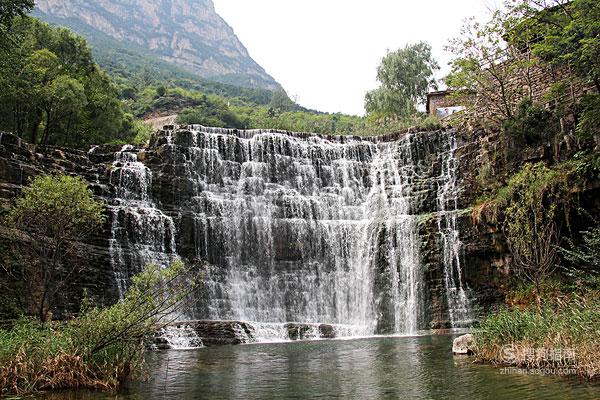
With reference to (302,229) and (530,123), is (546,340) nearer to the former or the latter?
(530,123)

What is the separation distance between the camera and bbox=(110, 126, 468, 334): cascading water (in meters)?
28.1

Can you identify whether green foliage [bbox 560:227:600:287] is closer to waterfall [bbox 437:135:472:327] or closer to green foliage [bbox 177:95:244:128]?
waterfall [bbox 437:135:472:327]

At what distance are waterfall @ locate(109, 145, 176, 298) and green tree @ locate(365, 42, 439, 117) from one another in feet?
95.8

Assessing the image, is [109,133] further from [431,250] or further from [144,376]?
[144,376]

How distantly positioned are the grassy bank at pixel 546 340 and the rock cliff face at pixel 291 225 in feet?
46.7

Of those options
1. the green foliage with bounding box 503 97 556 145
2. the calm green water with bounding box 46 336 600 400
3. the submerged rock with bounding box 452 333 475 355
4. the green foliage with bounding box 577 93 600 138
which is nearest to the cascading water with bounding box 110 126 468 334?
the green foliage with bounding box 503 97 556 145

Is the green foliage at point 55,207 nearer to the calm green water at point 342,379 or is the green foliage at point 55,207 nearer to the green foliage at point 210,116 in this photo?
the calm green water at point 342,379

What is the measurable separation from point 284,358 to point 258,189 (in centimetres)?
1759

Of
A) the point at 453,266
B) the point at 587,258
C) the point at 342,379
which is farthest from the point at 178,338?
the point at 587,258

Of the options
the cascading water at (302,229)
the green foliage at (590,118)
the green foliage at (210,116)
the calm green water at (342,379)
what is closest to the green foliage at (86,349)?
the calm green water at (342,379)

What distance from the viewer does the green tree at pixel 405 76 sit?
53250mm

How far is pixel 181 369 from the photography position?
47.0 feet

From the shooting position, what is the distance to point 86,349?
10.8 meters

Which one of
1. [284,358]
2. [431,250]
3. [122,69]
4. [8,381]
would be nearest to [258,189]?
[431,250]
